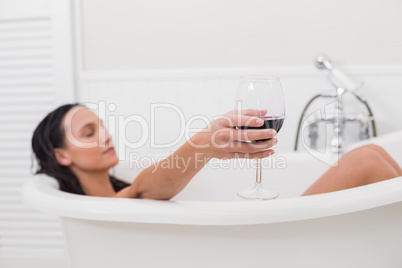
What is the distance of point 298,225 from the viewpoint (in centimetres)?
105

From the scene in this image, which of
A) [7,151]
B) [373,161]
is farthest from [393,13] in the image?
[7,151]

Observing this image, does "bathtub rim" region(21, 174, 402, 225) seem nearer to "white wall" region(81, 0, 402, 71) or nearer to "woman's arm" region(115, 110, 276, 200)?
"woman's arm" region(115, 110, 276, 200)

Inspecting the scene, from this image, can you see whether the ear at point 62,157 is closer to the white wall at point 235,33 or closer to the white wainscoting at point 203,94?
the white wainscoting at point 203,94

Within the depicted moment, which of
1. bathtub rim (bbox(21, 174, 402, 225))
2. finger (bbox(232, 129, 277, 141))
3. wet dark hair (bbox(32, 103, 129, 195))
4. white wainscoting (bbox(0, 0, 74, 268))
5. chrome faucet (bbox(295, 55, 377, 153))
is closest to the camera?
finger (bbox(232, 129, 277, 141))

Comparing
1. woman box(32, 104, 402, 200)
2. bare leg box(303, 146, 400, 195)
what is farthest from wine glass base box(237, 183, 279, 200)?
bare leg box(303, 146, 400, 195)

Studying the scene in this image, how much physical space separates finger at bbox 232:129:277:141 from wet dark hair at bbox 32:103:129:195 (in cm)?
84

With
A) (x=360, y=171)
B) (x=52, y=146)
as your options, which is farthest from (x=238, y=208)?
(x=52, y=146)

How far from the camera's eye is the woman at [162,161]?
84 cm

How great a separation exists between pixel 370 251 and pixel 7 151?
1.75m

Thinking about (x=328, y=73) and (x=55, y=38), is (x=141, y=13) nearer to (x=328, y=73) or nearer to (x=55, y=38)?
(x=55, y=38)

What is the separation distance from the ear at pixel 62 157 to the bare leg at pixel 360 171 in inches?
34.0

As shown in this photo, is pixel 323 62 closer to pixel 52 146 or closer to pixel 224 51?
pixel 224 51

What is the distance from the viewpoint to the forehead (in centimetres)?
154

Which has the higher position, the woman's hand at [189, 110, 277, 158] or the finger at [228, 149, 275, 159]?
the woman's hand at [189, 110, 277, 158]
